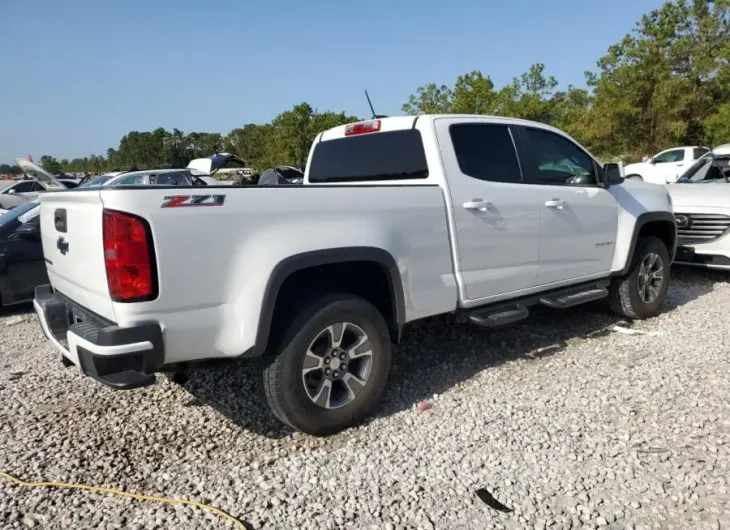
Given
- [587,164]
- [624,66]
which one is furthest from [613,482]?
[624,66]

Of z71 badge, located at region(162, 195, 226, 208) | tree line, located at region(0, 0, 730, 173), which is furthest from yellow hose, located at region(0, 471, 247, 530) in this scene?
tree line, located at region(0, 0, 730, 173)

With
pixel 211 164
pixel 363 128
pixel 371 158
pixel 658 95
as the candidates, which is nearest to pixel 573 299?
pixel 371 158

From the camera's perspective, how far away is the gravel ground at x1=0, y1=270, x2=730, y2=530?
101 inches

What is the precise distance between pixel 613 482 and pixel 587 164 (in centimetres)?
303

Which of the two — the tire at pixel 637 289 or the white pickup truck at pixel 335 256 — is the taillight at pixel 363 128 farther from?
the tire at pixel 637 289

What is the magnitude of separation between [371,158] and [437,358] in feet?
5.68

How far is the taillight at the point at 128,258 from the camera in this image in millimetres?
2512

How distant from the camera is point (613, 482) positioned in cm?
276

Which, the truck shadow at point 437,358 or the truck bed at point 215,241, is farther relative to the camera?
the truck shadow at point 437,358

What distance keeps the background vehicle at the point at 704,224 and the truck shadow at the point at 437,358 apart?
661 millimetres

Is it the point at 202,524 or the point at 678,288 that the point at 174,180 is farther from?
the point at 202,524

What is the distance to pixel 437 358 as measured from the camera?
456 centimetres

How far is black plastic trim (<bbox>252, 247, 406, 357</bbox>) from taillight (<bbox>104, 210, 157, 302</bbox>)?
1.84ft

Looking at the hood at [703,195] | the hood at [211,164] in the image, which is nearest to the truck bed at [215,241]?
the hood at [703,195]
